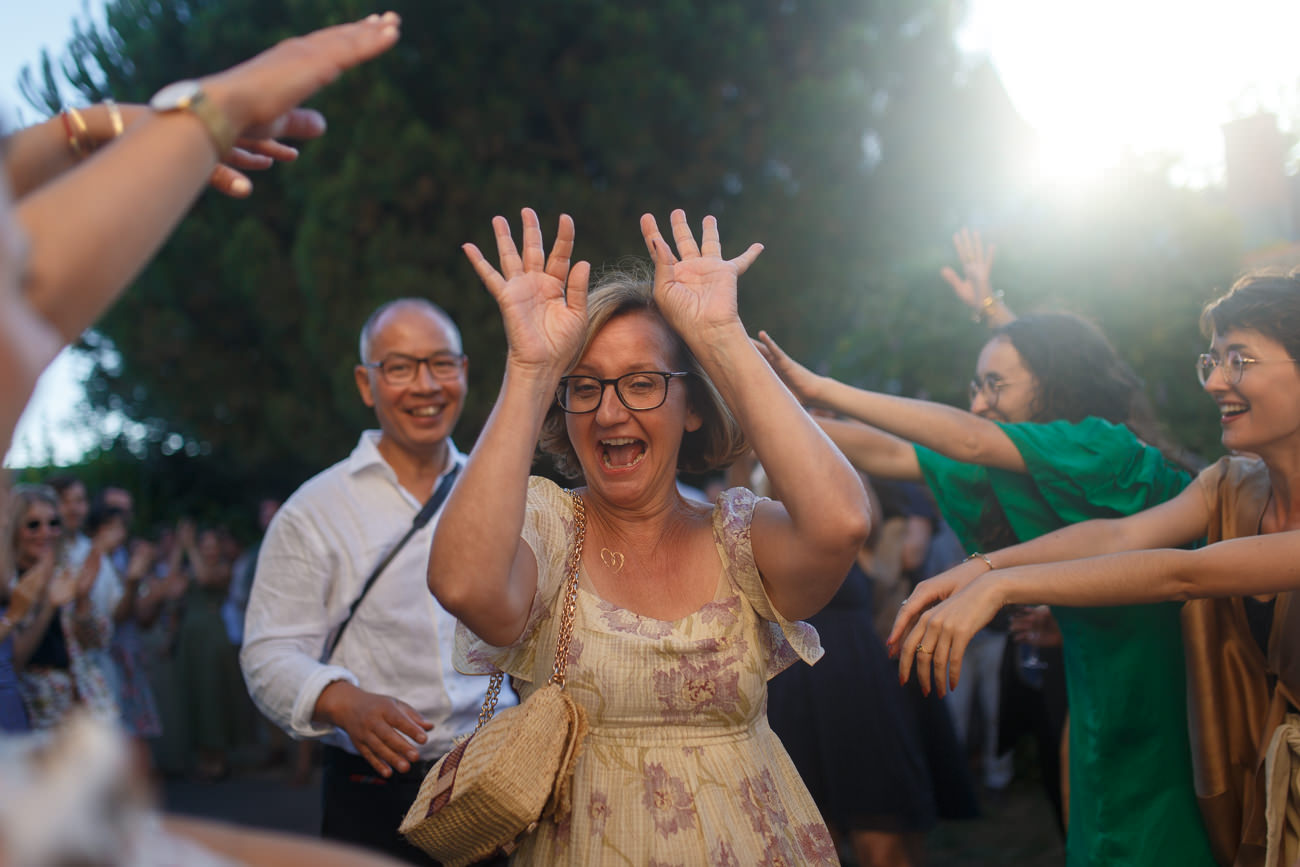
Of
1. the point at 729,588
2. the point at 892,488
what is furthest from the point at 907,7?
the point at 729,588

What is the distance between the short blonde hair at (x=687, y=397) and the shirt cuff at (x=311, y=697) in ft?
3.01

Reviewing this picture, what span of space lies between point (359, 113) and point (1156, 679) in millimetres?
11090

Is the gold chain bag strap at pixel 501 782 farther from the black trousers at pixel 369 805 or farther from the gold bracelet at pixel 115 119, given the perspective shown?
the gold bracelet at pixel 115 119

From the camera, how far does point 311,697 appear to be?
3055mm

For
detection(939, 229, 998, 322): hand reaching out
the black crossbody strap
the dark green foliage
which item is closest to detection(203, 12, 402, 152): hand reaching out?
the black crossbody strap

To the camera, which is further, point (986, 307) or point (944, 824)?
point (944, 824)

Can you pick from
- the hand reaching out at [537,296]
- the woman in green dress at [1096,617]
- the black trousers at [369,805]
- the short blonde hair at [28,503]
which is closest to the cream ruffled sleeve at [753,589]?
the hand reaching out at [537,296]

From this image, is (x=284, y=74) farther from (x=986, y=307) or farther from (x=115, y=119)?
(x=986, y=307)

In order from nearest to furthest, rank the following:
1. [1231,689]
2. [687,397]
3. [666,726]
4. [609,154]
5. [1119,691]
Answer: [666,726] → [687,397] → [1231,689] → [1119,691] → [609,154]

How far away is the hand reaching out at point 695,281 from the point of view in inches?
88.8

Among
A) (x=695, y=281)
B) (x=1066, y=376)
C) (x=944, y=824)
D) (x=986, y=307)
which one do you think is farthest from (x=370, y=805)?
(x=944, y=824)

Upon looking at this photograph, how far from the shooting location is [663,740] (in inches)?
91.4

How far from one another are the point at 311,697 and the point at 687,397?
4.65 ft

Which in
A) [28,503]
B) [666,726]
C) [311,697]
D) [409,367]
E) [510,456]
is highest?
[28,503]
